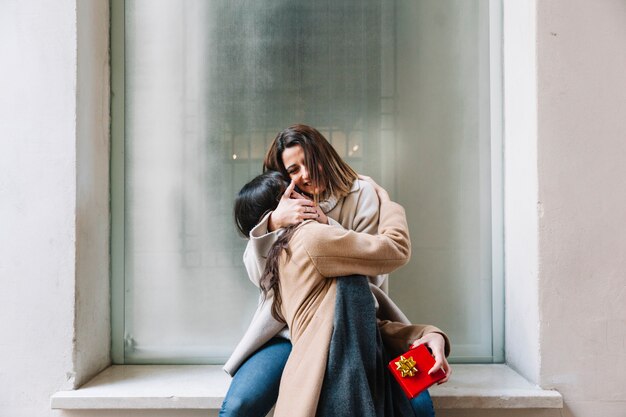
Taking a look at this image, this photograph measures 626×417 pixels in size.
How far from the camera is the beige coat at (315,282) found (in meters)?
1.73

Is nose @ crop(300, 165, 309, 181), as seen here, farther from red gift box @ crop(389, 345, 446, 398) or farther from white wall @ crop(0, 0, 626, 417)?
white wall @ crop(0, 0, 626, 417)

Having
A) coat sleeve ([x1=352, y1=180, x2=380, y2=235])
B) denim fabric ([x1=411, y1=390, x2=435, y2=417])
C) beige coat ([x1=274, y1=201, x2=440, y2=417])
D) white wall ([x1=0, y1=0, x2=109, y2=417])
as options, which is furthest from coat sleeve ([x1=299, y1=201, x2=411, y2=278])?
white wall ([x1=0, y1=0, x2=109, y2=417])

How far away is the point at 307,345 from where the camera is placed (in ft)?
5.84

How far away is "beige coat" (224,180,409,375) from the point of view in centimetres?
199

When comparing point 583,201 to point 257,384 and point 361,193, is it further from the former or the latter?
point 257,384

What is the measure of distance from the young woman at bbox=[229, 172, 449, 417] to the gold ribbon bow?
0.32 ft

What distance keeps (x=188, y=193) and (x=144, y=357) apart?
0.87m

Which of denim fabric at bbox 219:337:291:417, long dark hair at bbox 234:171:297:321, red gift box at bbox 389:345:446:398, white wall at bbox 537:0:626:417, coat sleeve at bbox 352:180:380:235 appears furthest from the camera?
white wall at bbox 537:0:626:417

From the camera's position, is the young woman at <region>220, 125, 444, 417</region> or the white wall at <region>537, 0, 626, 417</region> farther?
the white wall at <region>537, 0, 626, 417</region>

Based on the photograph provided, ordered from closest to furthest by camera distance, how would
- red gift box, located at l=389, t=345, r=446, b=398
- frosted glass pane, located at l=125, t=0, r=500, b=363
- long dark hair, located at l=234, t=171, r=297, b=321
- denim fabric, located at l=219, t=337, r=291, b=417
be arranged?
red gift box, located at l=389, t=345, r=446, b=398 → denim fabric, located at l=219, t=337, r=291, b=417 → long dark hair, located at l=234, t=171, r=297, b=321 → frosted glass pane, located at l=125, t=0, r=500, b=363

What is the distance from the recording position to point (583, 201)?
2.22 metres

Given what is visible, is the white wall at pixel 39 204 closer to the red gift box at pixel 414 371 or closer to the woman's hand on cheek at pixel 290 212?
the woman's hand on cheek at pixel 290 212

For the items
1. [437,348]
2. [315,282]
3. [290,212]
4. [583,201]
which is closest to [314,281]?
[315,282]

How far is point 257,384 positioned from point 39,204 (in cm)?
127
